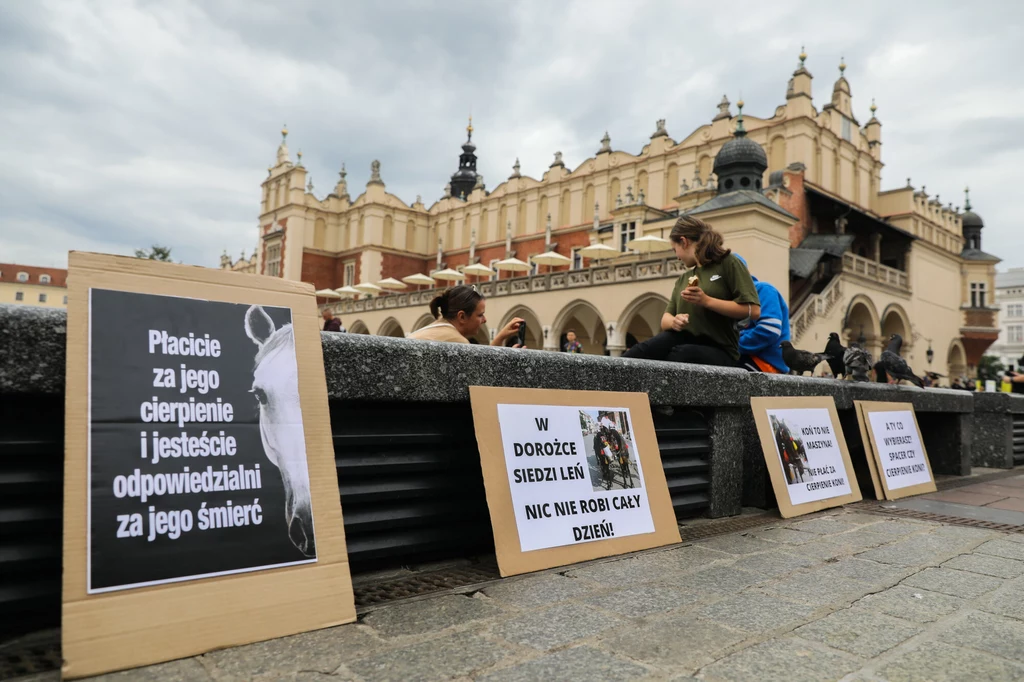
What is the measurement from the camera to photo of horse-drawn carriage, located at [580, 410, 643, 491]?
9.50 feet

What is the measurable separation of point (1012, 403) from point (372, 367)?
799 cm

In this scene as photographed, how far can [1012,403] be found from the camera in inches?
295

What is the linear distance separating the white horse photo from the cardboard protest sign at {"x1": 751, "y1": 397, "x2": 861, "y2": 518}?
111 inches

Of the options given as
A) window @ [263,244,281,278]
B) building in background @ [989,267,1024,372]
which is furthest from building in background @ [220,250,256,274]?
building in background @ [989,267,1024,372]

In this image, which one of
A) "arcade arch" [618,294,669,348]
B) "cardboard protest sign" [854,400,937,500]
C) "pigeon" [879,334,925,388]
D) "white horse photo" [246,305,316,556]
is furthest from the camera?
"arcade arch" [618,294,669,348]

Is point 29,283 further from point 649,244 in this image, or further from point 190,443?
point 190,443

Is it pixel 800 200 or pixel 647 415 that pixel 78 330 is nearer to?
pixel 647 415

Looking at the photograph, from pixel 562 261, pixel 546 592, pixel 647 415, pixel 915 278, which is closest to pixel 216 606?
pixel 546 592

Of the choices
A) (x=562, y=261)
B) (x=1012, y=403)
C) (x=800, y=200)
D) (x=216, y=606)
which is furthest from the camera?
(x=562, y=261)

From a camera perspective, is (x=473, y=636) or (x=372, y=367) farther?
(x=372, y=367)

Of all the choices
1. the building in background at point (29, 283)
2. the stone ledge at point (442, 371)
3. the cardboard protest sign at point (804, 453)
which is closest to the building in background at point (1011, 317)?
the cardboard protest sign at point (804, 453)

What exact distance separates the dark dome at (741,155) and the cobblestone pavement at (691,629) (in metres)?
22.6

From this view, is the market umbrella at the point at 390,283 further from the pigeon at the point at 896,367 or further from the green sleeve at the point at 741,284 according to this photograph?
the green sleeve at the point at 741,284

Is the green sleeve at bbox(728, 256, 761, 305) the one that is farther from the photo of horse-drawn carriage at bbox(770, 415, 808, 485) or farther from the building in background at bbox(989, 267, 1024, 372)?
the building in background at bbox(989, 267, 1024, 372)
